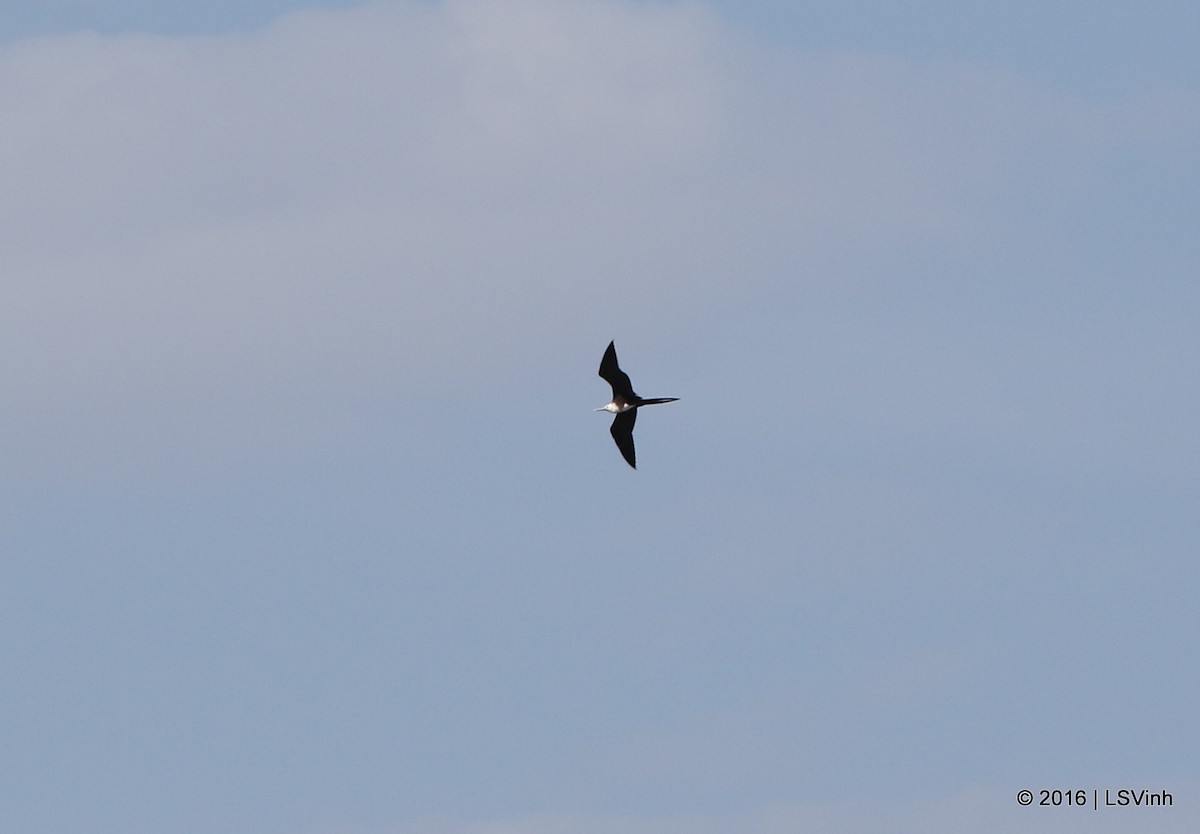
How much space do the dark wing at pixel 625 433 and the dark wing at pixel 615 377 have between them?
49.8 inches

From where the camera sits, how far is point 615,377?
287 ft

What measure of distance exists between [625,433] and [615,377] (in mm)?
3799

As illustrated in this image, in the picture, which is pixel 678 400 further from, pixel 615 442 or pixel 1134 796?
pixel 1134 796

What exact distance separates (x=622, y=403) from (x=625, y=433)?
1816mm

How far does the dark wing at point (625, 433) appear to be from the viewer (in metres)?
89.9

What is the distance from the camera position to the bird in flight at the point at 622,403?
8675 cm

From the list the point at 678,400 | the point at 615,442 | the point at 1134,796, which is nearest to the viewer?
the point at 1134,796

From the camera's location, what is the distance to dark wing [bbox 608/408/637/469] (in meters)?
89.9

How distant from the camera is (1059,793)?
70.2 metres

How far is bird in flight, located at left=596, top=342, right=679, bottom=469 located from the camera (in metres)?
86.8

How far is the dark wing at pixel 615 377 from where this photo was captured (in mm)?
86562

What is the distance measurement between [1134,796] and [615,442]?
31205mm

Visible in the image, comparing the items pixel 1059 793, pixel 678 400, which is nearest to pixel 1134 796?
pixel 1059 793

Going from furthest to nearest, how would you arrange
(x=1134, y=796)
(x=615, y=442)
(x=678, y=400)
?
(x=615, y=442)
(x=678, y=400)
(x=1134, y=796)
